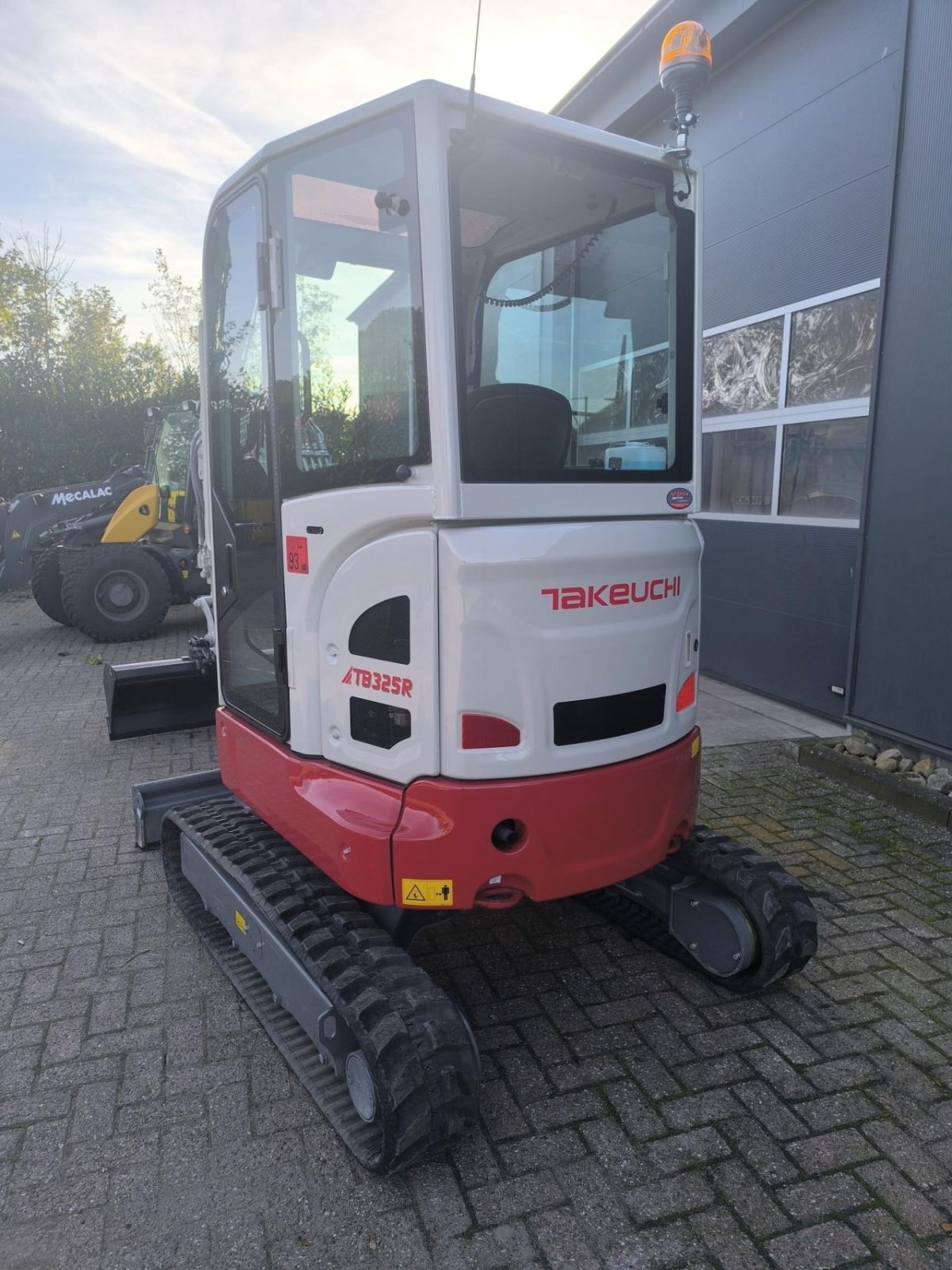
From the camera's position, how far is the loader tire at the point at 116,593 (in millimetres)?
9164

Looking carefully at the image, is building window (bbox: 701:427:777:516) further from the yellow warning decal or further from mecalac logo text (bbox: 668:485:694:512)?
the yellow warning decal

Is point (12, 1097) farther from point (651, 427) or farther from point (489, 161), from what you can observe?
point (489, 161)

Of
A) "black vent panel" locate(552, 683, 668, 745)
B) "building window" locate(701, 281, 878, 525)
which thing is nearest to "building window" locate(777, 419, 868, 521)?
"building window" locate(701, 281, 878, 525)

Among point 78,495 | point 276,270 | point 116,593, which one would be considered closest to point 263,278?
point 276,270

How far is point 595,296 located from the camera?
2814 millimetres

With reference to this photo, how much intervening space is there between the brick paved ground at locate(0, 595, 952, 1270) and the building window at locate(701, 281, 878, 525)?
300 cm

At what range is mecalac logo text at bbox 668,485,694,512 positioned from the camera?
2.78 meters

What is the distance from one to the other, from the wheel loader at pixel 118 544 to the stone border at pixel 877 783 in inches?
247

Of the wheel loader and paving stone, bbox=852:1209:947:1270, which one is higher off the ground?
the wheel loader

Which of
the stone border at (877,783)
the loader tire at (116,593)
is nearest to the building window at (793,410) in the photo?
the stone border at (877,783)

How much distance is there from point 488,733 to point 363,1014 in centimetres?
81

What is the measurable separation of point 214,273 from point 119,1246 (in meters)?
2.97

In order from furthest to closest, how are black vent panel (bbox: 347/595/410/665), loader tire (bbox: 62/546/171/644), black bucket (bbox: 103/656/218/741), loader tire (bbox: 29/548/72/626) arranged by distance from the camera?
1. loader tire (bbox: 29/548/72/626)
2. loader tire (bbox: 62/546/171/644)
3. black bucket (bbox: 103/656/218/741)
4. black vent panel (bbox: 347/595/410/665)

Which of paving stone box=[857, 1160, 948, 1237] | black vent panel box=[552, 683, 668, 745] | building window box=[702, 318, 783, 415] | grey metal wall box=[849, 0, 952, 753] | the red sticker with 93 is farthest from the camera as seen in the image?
building window box=[702, 318, 783, 415]
